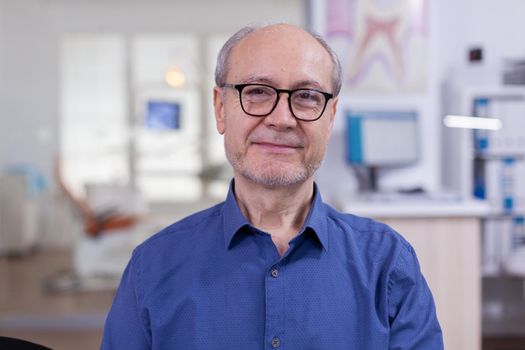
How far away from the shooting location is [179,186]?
7.33 metres

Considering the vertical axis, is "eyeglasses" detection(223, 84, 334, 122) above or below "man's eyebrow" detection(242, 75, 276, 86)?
below

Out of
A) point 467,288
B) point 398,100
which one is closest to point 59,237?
point 398,100

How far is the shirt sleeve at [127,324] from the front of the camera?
4.17ft

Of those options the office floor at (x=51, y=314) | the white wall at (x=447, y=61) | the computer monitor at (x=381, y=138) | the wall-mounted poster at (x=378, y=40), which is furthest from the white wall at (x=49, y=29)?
the computer monitor at (x=381, y=138)

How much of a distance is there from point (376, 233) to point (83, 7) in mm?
6493

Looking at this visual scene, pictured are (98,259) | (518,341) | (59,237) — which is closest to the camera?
(518,341)

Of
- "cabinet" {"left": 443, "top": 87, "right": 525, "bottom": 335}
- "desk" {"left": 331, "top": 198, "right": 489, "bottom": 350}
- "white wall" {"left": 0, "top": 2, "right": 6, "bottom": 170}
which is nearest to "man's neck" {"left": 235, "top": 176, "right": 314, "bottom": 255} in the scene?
"desk" {"left": 331, "top": 198, "right": 489, "bottom": 350}

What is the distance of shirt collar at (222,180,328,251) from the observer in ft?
4.39

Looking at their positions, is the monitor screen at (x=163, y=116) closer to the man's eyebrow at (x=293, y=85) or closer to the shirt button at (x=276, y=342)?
the man's eyebrow at (x=293, y=85)

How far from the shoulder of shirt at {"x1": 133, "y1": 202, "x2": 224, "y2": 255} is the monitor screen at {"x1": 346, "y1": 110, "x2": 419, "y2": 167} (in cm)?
188

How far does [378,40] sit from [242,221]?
2.41m

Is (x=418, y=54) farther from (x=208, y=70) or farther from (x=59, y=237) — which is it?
(x=59, y=237)

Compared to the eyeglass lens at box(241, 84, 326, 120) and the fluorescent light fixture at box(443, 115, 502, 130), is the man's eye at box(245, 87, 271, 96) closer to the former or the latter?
the eyeglass lens at box(241, 84, 326, 120)

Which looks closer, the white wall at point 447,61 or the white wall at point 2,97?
the white wall at point 447,61
